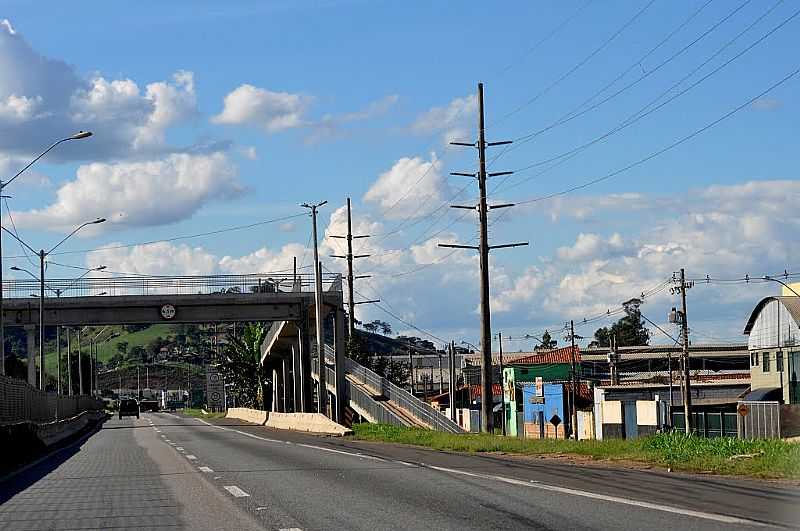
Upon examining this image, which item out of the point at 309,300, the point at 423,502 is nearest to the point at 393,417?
the point at 309,300

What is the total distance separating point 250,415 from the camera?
80.1m

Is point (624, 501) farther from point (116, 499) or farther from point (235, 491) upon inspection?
point (116, 499)

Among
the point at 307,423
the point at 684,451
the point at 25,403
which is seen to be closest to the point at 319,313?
the point at 307,423

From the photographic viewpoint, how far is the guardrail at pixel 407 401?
49875 mm

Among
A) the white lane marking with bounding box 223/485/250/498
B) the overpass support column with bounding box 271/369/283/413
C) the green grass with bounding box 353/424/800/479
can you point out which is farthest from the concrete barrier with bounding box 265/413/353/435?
the overpass support column with bounding box 271/369/283/413

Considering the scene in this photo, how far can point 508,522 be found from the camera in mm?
11453

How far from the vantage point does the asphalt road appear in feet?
38.3

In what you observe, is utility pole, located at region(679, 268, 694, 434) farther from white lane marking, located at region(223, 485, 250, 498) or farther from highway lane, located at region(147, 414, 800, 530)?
white lane marking, located at region(223, 485, 250, 498)

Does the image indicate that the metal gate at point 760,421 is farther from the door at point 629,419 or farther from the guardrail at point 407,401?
the guardrail at point 407,401

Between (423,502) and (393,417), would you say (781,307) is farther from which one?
(423,502)

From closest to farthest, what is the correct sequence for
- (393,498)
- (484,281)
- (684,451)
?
(393,498) → (684,451) → (484,281)

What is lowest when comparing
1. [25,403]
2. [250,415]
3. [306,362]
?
[250,415]

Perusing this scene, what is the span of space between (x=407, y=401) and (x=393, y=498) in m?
40.8

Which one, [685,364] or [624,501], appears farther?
[685,364]
